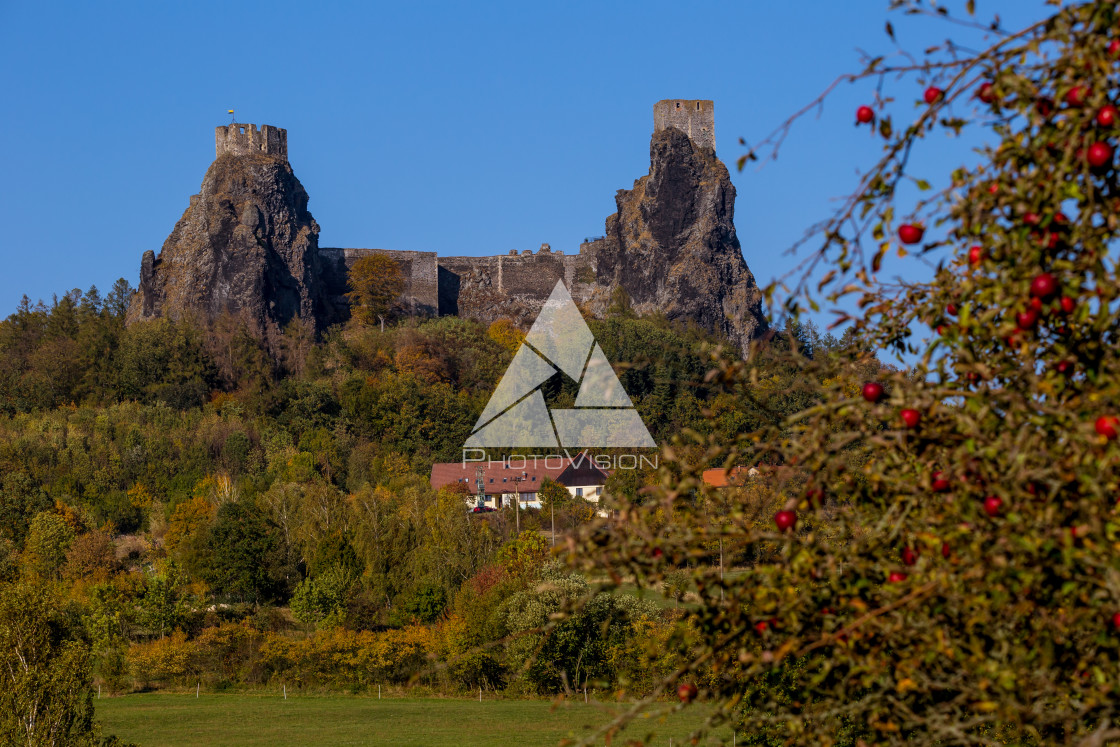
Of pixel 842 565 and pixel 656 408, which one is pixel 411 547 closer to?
pixel 656 408

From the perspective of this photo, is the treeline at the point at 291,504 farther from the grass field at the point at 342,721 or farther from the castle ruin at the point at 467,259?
the castle ruin at the point at 467,259

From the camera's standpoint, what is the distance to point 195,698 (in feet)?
108

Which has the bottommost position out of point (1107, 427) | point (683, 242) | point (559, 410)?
point (1107, 427)

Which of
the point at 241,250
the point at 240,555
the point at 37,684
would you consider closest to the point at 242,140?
the point at 241,250

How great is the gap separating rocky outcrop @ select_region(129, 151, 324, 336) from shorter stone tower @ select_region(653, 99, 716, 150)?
2115 cm

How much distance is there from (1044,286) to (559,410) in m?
48.6

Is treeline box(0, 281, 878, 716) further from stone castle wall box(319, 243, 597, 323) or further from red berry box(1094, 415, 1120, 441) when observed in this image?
red berry box(1094, 415, 1120, 441)

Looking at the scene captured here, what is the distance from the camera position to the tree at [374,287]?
67438 mm

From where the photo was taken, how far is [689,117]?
2751 inches

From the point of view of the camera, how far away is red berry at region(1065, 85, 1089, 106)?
3.03 meters

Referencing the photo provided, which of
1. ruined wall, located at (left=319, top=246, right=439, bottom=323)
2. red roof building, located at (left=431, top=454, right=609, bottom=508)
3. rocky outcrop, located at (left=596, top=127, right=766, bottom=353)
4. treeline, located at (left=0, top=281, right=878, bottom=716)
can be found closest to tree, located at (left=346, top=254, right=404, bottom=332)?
ruined wall, located at (left=319, top=246, right=439, bottom=323)

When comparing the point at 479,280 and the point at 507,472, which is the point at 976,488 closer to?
the point at 507,472

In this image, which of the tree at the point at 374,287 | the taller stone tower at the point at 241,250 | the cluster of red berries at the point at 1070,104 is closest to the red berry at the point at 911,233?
the cluster of red berries at the point at 1070,104

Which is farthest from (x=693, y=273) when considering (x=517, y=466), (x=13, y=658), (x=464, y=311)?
(x=13, y=658)
